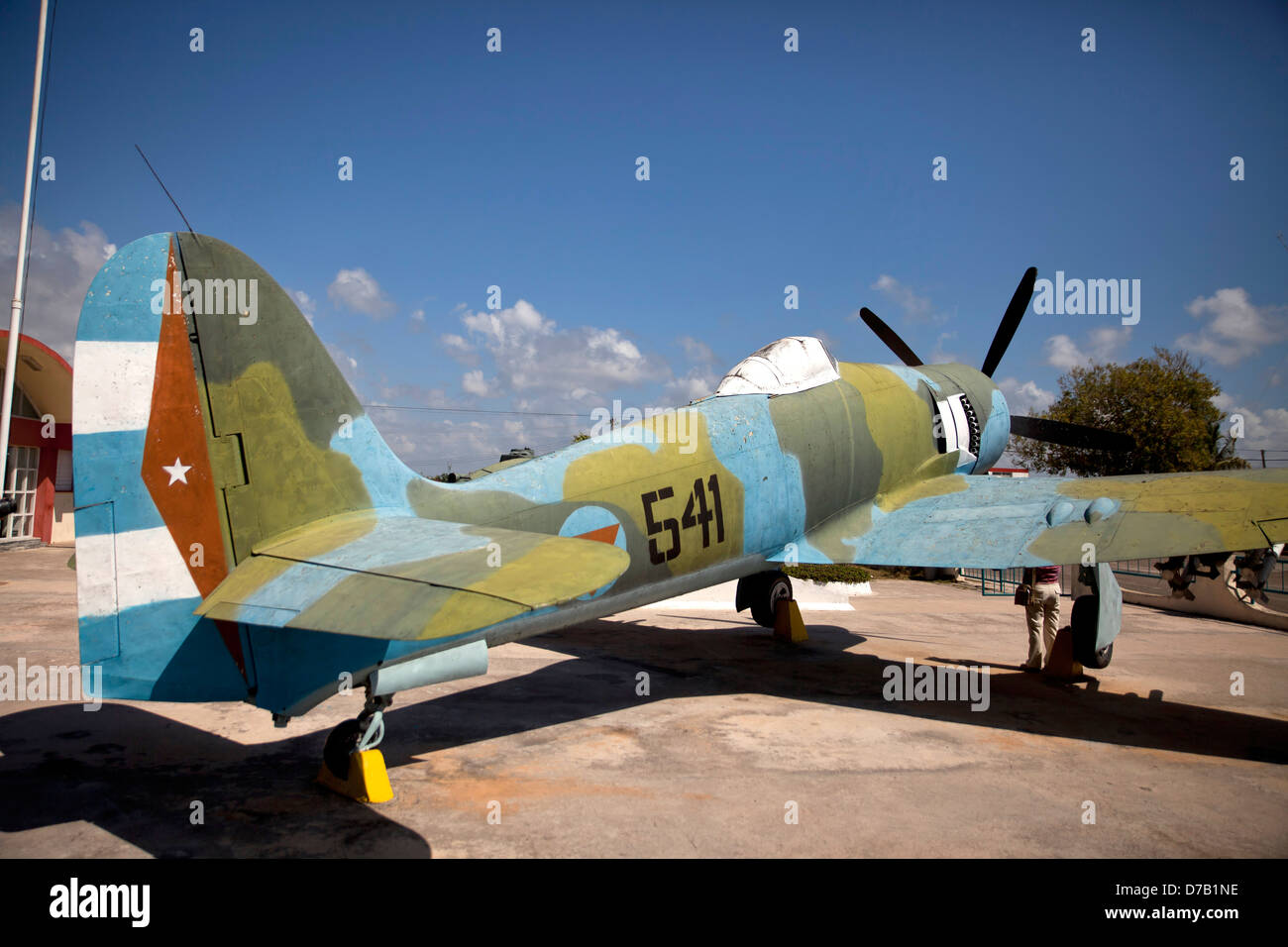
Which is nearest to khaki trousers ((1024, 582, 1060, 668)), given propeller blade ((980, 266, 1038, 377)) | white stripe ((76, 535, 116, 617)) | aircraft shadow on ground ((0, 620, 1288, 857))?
aircraft shadow on ground ((0, 620, 1288, 857))

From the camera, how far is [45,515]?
26.0m

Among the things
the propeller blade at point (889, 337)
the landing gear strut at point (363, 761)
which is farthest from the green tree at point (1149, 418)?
the landing gear strut at point (363, 761)

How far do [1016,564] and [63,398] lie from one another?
1236 inches

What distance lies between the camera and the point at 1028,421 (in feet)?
42.5

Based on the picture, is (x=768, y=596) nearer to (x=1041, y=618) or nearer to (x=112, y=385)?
(x=1041, y=618)

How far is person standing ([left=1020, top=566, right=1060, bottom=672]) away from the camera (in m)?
9.58

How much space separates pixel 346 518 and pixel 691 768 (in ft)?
11.3

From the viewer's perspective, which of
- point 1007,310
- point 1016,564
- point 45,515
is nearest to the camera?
point 1016,564

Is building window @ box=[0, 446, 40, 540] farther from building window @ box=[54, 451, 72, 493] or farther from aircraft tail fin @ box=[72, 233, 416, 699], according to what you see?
aircraft tail fin @ box=[72, 233, 416, 699]

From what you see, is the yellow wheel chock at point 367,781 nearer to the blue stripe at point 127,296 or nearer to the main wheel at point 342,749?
the main wheel at point 342,749

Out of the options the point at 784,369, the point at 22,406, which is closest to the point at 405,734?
the point at 784,369

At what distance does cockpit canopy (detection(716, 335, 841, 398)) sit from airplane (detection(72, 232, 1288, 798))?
0.87 ft
